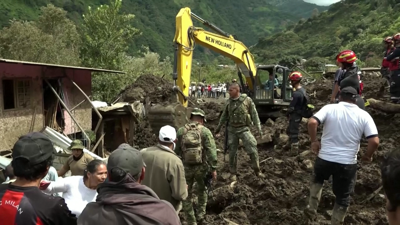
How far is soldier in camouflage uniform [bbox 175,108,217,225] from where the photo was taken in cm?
530

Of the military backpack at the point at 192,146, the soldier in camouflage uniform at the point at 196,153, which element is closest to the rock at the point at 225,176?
the soldier in camouflage uniform at the point at 196,153

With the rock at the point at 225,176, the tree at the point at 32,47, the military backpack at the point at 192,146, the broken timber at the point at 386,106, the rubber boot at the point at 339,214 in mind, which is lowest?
the rock at the point at 225,176

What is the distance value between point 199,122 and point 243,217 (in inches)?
64.0

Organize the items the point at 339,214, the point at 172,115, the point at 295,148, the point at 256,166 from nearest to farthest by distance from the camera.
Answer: the point at 339,214, the point at 256,166, the point at 295,148, the point at 172,115

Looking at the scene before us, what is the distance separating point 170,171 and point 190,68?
21.6ft

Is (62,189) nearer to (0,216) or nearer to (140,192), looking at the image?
(0,216)

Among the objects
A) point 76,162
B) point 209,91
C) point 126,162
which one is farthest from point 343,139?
point 209,91

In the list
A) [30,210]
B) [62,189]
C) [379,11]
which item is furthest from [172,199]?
[379,11]

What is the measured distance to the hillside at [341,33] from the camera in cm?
4587

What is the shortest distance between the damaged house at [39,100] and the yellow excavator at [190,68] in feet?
8.56

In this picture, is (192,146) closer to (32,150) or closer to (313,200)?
(313,200)

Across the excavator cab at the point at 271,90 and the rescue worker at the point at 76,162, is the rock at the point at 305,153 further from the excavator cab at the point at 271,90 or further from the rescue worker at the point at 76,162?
the excavator cab at the point at 271,90

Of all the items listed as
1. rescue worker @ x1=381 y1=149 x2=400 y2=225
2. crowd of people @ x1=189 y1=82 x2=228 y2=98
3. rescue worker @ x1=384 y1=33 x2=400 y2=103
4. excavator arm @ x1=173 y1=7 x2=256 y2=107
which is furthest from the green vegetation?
rescue worker @ x1=381 y1=149 x2=400 y2=225

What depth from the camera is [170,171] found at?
409cm
